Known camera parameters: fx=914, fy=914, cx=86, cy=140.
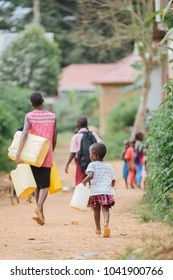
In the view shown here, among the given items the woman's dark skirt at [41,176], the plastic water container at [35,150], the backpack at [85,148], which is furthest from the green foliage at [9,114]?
the plastic water container at [35,150]

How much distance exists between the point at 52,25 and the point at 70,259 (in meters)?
47.5

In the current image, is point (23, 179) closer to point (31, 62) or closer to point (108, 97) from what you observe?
point (31, 62)

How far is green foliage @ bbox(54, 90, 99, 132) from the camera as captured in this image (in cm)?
5197

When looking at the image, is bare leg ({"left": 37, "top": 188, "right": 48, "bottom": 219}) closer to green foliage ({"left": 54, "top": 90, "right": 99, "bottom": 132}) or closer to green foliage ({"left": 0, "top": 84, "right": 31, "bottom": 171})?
green foliage ({"left": 0, "top": 84, "right": 31, "bottom": 171})

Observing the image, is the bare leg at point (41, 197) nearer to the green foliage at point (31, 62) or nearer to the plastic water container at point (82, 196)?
the plastic water container at point (82, 196)

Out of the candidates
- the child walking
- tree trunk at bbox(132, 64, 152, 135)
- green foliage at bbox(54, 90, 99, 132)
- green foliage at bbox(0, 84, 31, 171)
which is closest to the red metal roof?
green foliage at bbox(54, 90, 99, 132)

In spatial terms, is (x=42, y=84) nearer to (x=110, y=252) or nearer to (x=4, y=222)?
(x=4, y=222)

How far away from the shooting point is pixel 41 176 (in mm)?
12984

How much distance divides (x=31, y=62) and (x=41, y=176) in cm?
3228

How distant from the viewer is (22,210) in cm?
1655

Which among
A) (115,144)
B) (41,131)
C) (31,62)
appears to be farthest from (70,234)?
(31,62)

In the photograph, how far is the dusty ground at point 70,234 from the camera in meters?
9.58

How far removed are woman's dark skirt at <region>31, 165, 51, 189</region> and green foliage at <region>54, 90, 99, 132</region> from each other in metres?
38.1

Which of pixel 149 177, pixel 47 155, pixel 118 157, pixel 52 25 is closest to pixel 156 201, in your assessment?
pixel 149 177
